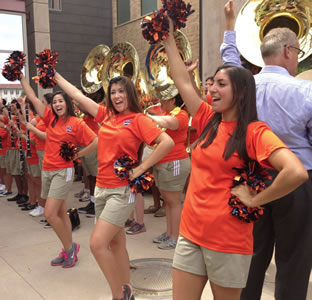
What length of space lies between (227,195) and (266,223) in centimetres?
73

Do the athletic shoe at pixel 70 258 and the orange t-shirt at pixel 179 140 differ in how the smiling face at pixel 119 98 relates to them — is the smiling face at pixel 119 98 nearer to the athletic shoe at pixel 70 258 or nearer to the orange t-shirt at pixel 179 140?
the orange t-shirt at pixel 179 140

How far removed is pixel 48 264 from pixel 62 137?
136 centimetres

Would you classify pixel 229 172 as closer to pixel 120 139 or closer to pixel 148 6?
pixel 120 139

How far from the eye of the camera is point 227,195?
71.1 inches

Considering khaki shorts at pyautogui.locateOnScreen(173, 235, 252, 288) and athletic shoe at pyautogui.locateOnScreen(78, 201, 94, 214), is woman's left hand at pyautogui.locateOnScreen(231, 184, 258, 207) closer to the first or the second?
khaki shorts at pyautogui.locateOnScreen(173, 235, 252, 288)

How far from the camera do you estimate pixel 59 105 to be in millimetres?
4102

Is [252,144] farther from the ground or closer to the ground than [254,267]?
farther from the ground

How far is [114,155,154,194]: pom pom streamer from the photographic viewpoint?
2.75 m

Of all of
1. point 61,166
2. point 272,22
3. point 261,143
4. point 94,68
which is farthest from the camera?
point 94,68

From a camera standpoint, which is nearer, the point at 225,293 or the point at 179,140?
the point at 225,293

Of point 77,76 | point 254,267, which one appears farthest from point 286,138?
point 77,76

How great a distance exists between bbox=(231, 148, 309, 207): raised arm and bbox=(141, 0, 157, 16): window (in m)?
11.3

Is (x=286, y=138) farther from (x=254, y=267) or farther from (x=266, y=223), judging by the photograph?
(x=254, y=267)

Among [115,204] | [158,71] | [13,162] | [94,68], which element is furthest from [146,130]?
[13,162]
